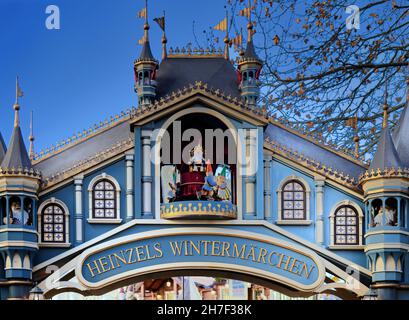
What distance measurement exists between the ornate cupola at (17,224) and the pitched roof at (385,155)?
5.83 meters

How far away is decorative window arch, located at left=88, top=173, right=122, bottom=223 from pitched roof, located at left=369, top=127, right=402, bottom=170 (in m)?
4.42

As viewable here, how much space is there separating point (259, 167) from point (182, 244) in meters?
1.88

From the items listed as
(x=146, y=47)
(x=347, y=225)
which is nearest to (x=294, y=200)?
(x=347, y=225)

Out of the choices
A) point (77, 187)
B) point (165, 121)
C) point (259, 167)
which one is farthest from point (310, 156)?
point (77, 187)

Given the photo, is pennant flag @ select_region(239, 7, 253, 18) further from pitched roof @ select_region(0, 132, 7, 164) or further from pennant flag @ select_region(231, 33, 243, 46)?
pitched roof @ select_region(0, 132, 7, 164)

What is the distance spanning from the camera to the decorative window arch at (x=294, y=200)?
65.3 feet

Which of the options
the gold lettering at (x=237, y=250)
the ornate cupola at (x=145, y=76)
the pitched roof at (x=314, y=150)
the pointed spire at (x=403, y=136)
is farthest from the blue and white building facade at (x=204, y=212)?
the ornate cupola at (x=145, y=76)

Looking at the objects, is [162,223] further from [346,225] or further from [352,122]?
[352,122]

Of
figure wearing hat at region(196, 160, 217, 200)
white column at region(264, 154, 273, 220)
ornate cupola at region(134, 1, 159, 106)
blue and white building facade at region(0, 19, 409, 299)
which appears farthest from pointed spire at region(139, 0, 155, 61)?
white column at region(264, 154, 273, 220)

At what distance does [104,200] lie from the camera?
19.8 meters

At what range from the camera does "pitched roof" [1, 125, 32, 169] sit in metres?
19.5

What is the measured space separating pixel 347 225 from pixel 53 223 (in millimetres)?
5098
